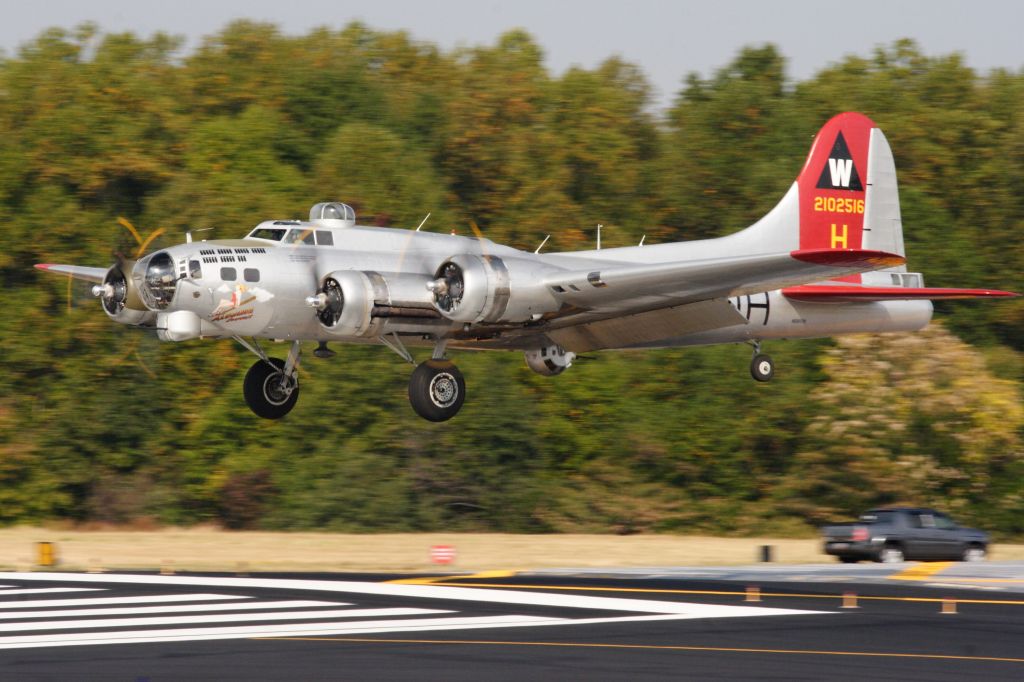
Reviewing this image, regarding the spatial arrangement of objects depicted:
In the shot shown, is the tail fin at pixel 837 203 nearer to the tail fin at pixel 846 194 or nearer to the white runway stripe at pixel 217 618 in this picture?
the tail fin at pixel 846 194

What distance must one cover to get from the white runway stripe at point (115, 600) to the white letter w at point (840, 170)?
16247mm

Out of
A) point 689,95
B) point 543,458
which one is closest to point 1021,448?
point 543,458

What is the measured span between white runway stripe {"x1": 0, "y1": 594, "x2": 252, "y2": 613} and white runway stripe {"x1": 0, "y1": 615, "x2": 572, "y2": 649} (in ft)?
11.7

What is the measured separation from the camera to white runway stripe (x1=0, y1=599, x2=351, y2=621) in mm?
21953

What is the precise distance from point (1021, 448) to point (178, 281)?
36574mm

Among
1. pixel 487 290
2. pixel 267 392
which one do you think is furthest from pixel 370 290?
pixel 267 392

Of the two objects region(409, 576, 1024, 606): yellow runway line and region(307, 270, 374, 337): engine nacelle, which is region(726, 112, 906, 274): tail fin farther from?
region(307, 270, 374, 337): engine nacelle

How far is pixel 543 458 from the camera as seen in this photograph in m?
52.8

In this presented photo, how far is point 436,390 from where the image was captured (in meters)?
26.8

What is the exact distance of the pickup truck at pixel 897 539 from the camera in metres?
32.8

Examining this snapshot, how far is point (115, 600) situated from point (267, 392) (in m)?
5.98

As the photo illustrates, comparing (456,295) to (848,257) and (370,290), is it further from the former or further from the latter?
(848,257)

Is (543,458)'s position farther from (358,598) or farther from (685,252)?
(358,598)

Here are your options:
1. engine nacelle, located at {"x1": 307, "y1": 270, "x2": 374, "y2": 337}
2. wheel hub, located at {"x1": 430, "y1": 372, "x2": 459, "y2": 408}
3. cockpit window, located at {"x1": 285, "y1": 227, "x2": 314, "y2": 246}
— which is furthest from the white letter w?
cockpit window, located at {"x1": 285, "y1": 227, "x2": 314, "y2": 246}
